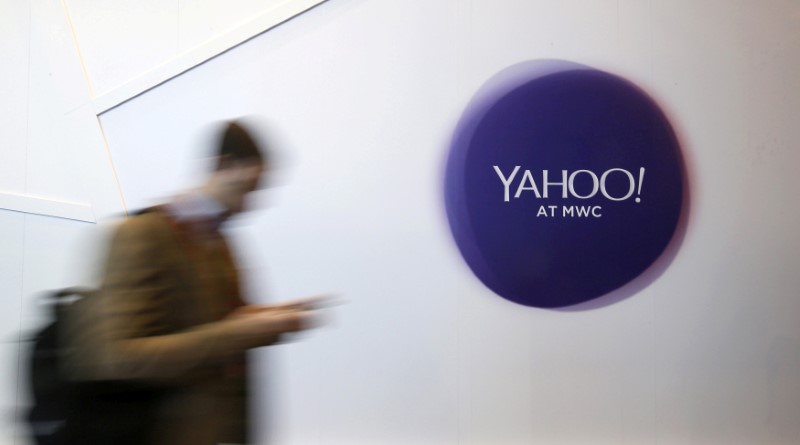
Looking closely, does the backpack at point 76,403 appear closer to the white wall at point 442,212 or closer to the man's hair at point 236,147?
the man's hair at point 236,147

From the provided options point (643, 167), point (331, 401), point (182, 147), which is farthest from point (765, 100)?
point (182, 147)

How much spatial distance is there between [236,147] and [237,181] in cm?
7

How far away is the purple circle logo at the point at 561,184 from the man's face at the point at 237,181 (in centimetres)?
182

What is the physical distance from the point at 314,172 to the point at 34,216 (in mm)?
1223

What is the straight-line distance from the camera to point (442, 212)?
3502 millimetres

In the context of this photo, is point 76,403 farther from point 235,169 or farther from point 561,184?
point 561,184

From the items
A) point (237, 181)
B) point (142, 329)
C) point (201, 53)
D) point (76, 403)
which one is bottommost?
point (76, 403)

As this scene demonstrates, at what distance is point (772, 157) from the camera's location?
135 inches

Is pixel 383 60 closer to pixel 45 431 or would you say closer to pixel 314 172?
pixel 314 172

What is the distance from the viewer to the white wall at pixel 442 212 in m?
3.43

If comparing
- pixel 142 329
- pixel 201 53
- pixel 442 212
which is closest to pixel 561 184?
pixel 442 212

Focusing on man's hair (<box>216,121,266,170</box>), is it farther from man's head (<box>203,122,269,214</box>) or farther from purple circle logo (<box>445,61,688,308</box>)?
purple circle logo (<box>445,61,688,308</box>)

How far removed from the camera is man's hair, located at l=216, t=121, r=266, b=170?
5.72ft

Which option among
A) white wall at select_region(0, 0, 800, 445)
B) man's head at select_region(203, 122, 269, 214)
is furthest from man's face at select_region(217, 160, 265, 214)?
white wall at select_region(0, 0, 800, 445)
